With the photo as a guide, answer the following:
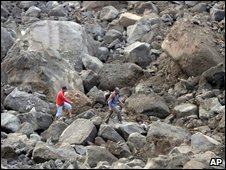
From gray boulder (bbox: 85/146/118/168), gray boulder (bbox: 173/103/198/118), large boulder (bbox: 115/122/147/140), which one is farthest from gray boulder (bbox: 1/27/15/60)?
gray boulder (bbox: 85/146/118/168)

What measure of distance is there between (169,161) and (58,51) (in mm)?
11622

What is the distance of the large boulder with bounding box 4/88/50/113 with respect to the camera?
17.9 meters

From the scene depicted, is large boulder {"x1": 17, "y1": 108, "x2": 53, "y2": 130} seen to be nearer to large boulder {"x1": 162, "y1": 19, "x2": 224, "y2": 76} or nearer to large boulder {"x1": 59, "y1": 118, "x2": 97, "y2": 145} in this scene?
large boulder {"x1": 59, "y1": 118, "x2": 97, "y2": 145}

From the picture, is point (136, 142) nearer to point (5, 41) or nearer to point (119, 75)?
point (119, 75)

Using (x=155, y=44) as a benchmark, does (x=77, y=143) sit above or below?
above

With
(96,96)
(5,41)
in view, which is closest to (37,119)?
(96,96)

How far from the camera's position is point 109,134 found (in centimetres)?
1516

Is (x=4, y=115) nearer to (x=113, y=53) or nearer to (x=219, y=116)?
(x=219, y=116)

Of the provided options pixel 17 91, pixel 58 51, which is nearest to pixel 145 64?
pixel 58 51

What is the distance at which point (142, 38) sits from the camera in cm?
2548

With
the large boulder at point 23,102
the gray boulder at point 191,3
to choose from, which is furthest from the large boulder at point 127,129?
the gray boulder at point 191,3

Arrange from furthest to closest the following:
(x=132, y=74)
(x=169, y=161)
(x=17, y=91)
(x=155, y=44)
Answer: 1. (x=155, y=44)
2. (x=132, y=74)
3. (x=17, y=91)
4. (x=169, y=161)

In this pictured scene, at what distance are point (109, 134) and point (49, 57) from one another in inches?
251

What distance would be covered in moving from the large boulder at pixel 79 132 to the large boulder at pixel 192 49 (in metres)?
5.92
